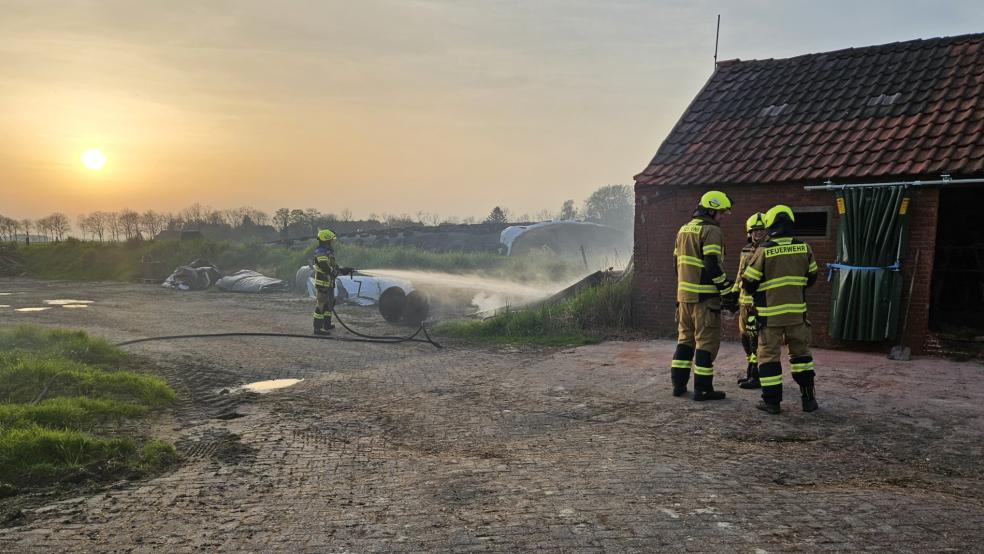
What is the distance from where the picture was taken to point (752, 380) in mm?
7414

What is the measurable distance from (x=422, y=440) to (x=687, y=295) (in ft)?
10.4

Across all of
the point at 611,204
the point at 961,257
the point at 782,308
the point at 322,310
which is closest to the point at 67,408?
the point at 322,310

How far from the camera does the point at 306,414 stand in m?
6.62

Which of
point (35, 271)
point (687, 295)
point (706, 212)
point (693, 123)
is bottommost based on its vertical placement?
point (35, 271)

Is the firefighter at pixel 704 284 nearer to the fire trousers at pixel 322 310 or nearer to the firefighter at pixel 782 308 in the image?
the firefighter at pixel 782 308

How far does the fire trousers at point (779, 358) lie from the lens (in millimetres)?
6250

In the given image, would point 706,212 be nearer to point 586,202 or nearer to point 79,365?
point 79,365

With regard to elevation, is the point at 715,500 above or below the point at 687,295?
below

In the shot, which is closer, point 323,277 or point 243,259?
point 323,277

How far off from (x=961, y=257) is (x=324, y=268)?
11629mm

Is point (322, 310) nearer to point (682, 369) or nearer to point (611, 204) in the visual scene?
point (682, 369)

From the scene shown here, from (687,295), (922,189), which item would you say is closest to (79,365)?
(687,295)

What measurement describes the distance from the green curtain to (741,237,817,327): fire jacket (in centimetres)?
372

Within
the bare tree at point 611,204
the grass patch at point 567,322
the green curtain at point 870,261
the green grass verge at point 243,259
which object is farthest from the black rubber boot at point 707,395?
the bare tree at point 611,204
